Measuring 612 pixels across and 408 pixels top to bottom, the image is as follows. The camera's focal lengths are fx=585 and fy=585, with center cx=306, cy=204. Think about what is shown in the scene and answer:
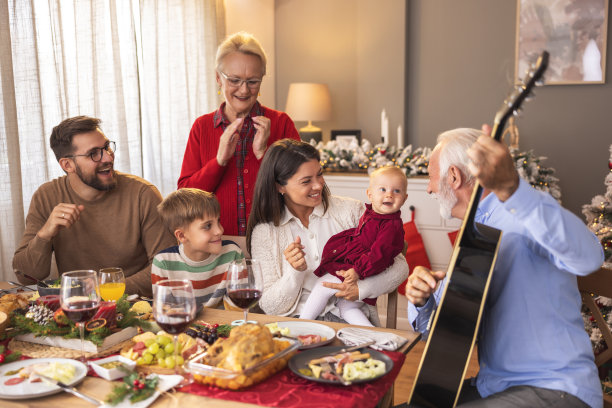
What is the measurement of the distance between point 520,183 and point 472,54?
13.3ft

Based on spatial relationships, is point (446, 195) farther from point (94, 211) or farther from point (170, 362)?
point (94, 211)

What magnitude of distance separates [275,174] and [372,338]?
918 mm

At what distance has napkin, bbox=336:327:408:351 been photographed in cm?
148

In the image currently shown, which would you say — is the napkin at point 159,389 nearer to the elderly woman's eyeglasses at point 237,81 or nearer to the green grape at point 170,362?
the green grape at point 170,362

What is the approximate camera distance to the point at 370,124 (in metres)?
5.32

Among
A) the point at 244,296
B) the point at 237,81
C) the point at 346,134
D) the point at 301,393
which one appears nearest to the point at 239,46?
the point at 237,81

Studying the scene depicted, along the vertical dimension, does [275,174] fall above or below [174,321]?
above

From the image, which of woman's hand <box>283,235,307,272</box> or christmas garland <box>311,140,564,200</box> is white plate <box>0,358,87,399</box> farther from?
christmas garland <box>311,140,564,200</box>

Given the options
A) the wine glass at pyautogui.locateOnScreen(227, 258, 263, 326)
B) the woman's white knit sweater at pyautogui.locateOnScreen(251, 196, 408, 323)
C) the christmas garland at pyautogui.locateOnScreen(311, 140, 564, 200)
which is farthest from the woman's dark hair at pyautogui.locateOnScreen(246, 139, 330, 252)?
the christmas garland at pyautogui.locateOnScreen(311, 140, 564, 200)

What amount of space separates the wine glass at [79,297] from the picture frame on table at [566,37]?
4.25 m

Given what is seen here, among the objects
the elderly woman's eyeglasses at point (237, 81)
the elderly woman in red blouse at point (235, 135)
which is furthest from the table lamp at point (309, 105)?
the elderly woman's eyeglasses at point (237, 81)

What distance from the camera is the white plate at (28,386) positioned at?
1.22 metres

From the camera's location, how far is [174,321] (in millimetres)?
1272

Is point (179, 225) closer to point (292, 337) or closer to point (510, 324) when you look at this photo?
point (292, 337)
